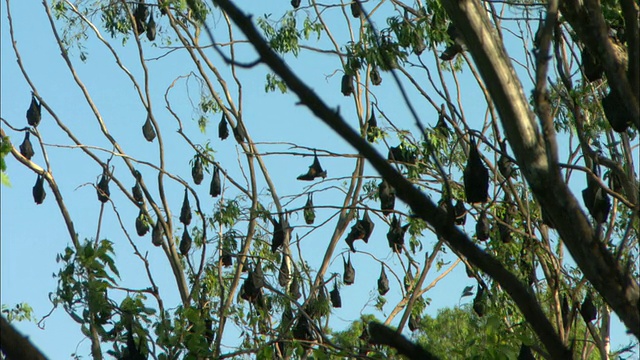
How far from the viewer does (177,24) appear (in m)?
15.6

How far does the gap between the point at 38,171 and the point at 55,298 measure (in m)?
6.37

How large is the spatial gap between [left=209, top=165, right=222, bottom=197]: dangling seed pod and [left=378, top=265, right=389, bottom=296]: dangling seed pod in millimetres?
2647

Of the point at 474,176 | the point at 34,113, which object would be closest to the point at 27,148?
the point at 34,113

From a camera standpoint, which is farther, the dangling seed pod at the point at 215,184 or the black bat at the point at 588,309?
the dangling seed pod at the point at 215,184

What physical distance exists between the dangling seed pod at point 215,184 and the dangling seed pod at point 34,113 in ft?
8.78

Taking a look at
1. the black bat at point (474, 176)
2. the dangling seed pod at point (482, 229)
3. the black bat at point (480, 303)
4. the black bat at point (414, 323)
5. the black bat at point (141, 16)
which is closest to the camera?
the black bat at point (474, 176)

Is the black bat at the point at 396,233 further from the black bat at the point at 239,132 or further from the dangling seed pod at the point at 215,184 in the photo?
the dangling seed pod at the point at 215,184

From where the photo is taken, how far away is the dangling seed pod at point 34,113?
1553 cm

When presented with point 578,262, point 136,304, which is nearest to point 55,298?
point 136,304

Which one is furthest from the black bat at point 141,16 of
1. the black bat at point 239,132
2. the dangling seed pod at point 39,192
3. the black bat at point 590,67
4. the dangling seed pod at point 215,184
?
the black bat at point 590,67

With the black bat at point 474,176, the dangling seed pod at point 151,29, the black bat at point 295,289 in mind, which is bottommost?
the black bat at point 474,176

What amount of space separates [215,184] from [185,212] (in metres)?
0.64

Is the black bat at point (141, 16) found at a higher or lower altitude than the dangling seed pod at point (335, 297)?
higher

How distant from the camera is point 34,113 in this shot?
15.7 m
